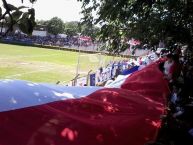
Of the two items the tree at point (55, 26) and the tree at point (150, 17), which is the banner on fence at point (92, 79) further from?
the tree at point (55, 26)

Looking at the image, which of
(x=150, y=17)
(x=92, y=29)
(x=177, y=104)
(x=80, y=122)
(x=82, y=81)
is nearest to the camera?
(x=80, y=122)

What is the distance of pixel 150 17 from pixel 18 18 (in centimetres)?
725

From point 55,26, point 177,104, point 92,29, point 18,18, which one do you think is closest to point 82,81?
point 92,29

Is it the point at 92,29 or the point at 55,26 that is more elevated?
the point at 55,26

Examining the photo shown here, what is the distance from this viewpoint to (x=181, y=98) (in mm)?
8977

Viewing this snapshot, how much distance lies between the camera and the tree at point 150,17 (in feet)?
26.0

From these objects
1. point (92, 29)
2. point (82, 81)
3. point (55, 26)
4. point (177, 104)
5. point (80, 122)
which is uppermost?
point (55, 26)

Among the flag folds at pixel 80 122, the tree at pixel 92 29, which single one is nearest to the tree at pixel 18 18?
the flag folds at pixel 80 122

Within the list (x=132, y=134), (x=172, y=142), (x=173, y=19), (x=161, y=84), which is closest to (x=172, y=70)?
(x=173, y=19)

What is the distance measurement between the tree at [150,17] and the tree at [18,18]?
5401 mm

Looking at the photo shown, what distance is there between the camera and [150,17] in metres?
8.97

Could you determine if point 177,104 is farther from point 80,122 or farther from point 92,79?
point 92,79

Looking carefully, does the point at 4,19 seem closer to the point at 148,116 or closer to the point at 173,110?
the point at 148,116

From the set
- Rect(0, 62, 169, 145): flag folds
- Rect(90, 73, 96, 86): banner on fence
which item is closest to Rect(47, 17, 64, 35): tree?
Rect(90, 73, 96, 86): banner on fence
